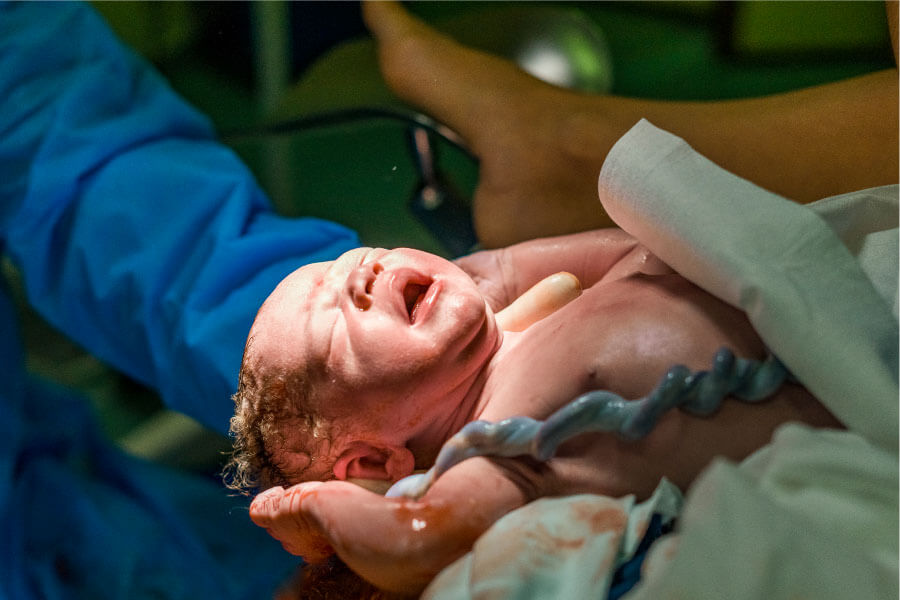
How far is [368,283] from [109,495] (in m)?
0.56

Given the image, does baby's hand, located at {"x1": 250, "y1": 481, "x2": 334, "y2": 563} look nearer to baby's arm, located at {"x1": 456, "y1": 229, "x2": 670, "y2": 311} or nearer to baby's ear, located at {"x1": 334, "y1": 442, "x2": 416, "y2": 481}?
baby's ear, located at {"x1": 334, "y1": 442, "x2": 416, "y2": 481}

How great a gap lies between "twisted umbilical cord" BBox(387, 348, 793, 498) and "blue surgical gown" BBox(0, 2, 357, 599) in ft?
1.18

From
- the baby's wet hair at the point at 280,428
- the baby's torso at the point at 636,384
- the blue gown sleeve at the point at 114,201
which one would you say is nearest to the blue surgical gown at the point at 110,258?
the blue gown sleeve at the point at 114,201

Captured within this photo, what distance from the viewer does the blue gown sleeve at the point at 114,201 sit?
74 cm

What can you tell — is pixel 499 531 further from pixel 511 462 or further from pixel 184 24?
pixel 184 24

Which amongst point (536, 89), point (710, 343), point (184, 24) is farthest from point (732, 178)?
point (184, 24)

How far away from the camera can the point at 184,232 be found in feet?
2.45

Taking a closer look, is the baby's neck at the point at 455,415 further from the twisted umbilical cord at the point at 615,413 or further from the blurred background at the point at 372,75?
the blurred background at the point at 372,75

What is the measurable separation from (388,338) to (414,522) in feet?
0.31

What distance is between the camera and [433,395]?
0.43 meters

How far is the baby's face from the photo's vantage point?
42cm

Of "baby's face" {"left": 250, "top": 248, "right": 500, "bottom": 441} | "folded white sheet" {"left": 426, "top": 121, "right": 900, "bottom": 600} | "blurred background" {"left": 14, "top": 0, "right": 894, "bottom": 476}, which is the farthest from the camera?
"blurred background" {"left": 14, "top": 0, "right": 894, "bottom": 476}

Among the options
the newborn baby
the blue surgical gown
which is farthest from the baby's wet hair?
the blue surgical gown

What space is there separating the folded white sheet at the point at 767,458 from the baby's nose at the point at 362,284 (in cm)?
13
